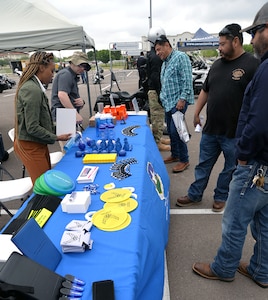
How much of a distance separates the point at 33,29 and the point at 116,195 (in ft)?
11.7

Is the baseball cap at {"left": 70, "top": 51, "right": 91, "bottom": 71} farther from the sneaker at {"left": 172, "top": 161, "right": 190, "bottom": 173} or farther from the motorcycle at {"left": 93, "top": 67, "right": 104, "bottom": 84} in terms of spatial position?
the motorcycle at {"left": 93, "top": 67, "right": 104, "bottom": 84}

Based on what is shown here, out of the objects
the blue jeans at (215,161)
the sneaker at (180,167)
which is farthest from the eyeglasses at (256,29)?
the sneaker at (180,167)

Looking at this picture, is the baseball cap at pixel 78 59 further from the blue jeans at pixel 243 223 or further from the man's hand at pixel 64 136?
the blue jeans at pixel 243 223

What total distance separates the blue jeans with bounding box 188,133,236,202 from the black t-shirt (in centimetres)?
9

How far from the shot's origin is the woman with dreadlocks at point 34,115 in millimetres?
2051

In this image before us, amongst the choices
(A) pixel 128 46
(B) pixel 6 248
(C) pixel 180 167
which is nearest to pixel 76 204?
(B) pixel 6 248

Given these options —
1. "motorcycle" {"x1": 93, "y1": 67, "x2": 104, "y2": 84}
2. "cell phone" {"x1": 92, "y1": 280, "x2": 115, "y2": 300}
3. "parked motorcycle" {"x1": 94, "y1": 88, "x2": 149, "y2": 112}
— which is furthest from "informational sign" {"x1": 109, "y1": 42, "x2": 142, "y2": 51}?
"cell phone" {"x1": 92, "y1": 280, "x2": 115, "y2": 300}

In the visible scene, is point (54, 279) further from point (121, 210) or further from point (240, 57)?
point (240, 57)

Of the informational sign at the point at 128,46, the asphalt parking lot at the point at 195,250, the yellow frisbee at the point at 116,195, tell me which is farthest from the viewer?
the informational sign at the point at 128,46

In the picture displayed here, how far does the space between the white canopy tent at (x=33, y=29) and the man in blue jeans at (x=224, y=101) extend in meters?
2.64

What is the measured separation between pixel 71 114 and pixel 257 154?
172 centimetres

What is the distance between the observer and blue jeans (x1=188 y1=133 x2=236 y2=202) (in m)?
2.39

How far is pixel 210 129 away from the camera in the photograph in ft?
7.96

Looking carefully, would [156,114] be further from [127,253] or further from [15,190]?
[127,253]
